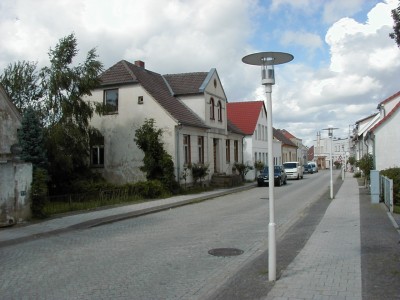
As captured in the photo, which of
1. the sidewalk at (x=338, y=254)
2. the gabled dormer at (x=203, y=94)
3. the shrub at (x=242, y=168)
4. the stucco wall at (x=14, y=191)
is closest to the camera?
the sidewalk at (x=338, y=254)

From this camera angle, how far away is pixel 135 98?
26328 millimetres

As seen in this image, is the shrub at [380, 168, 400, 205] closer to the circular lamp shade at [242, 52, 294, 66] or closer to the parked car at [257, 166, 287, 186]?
the circular lamp shade at [242, 52, 294, 66]

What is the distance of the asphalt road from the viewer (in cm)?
624

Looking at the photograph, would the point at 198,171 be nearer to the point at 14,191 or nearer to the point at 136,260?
the point at 14,191

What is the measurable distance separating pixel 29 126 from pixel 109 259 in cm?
1168

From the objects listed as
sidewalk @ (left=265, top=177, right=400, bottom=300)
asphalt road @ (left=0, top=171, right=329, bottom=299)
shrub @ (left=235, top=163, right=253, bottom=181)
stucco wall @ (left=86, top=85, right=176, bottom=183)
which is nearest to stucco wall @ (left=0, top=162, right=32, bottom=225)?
asphalt road @ (left=0, top=171, right=329, bottom=299)

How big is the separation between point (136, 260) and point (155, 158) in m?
15.1

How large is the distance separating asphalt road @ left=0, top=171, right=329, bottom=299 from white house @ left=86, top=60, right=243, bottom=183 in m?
12.1

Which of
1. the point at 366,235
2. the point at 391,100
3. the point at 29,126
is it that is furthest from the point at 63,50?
the point at 391,100

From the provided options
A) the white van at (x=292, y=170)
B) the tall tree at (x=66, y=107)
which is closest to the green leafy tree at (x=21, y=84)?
the tall tree at (x=66, y=107)

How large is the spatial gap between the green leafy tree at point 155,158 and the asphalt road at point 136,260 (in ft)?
29.0

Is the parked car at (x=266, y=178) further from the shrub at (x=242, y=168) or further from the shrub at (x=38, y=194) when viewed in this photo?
the shrub at (x=38, y=194)

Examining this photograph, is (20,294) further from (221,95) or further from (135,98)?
(221,95)

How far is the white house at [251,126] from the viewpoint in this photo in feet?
133
